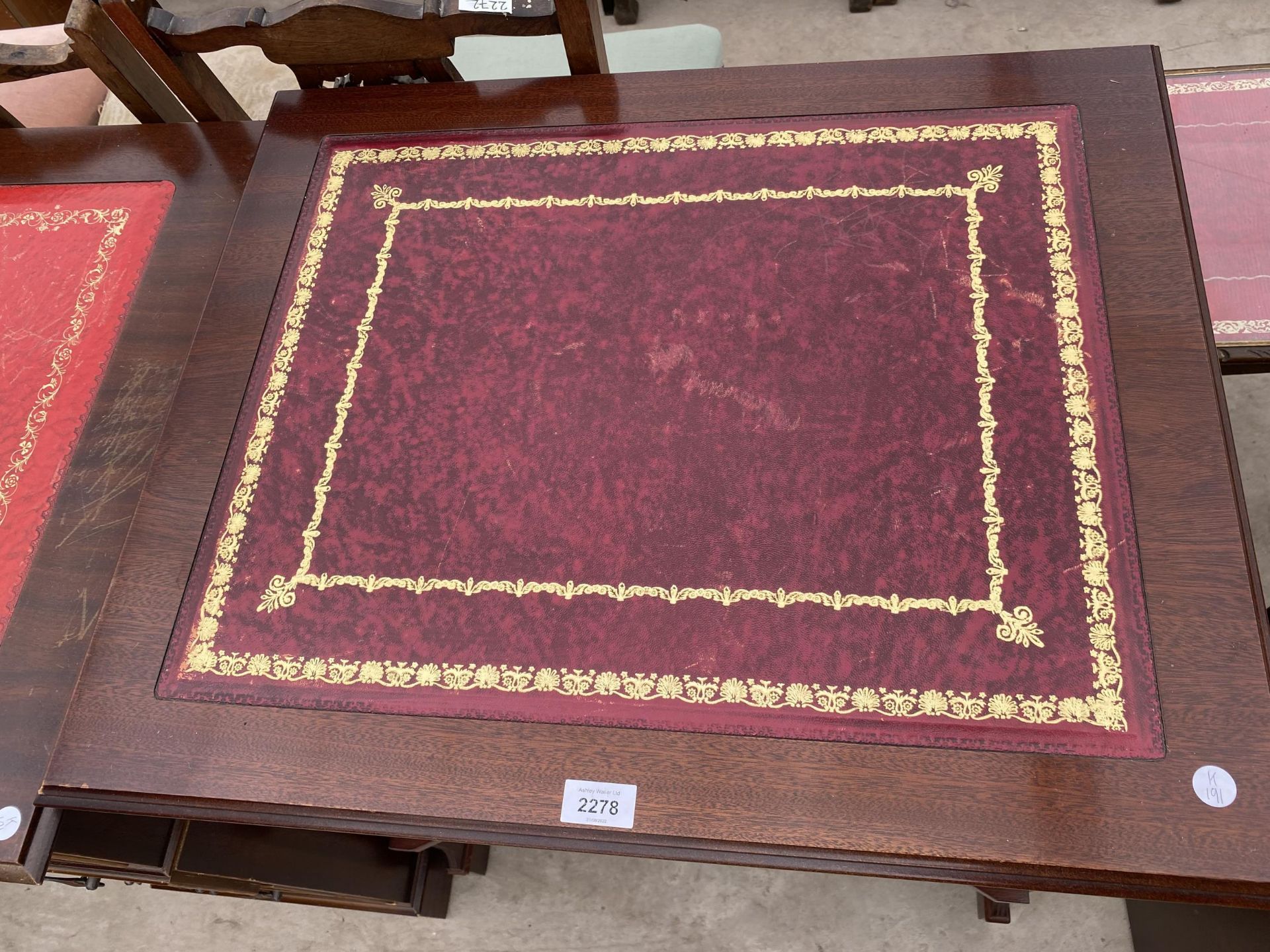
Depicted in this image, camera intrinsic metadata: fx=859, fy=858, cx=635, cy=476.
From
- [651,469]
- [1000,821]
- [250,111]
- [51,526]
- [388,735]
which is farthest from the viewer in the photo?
[250,111]

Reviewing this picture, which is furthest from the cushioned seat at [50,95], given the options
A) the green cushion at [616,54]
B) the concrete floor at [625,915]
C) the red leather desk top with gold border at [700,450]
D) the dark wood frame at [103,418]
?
the concrete floor at [625,915]

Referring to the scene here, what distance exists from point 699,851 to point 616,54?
1735 millimetres

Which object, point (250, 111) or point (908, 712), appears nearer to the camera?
point (908, 712)

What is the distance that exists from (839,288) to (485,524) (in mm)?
613

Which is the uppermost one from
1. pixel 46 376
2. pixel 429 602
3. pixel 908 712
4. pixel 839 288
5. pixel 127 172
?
pixel 127 172

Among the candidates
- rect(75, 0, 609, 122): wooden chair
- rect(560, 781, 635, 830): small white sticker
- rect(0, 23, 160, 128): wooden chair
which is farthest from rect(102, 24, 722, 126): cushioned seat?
rect(560, 781, 635, 830): small white sticker

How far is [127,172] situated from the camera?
5.20 feet

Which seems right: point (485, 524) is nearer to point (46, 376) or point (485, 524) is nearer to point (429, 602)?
point (429, 602)

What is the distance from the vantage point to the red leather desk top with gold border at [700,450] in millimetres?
1052

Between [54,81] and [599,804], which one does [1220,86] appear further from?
[54,81]

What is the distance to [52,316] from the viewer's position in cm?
146

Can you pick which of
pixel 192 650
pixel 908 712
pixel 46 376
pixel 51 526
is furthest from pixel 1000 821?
pixel 46 376

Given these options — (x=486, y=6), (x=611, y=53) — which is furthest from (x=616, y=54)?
(x=486, y=6)

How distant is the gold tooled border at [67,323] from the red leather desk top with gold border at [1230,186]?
1.92 metres
